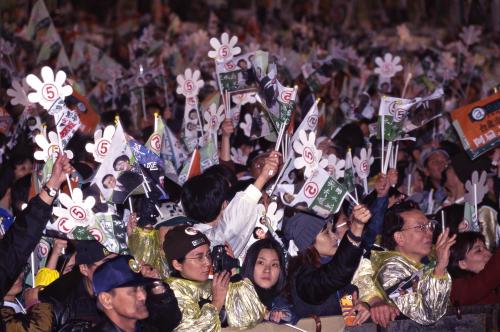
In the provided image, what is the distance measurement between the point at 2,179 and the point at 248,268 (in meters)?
3.18

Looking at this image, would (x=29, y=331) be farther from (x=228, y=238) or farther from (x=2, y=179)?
(x=2, y=179)

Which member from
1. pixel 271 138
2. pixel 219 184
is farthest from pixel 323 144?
pixel 219 184

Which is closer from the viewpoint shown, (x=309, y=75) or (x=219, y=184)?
(x=219, y=184)

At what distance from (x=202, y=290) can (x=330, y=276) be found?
73cm

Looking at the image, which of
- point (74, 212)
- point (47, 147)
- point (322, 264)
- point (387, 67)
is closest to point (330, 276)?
point (322, 264)

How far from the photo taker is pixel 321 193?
21.3 feet

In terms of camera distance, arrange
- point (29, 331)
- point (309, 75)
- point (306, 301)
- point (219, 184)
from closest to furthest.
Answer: point (29, 331), point (306, 301), point (219, 184), point (309, 75)

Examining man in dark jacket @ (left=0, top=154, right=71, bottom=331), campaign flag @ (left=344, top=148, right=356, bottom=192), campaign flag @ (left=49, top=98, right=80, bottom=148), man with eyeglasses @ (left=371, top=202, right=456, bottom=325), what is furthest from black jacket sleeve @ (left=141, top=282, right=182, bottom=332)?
campaign flag @ (left=344, top=148, right=356, bottom=192)

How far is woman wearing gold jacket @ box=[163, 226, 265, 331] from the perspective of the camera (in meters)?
5.38

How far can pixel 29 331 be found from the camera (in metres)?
4.83

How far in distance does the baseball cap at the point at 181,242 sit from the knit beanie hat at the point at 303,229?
81 centimetres

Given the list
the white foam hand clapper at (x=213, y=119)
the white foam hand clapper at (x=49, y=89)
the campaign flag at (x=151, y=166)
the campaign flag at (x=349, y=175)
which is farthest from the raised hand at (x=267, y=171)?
the white foam hand clapper at (x=213, y=119)

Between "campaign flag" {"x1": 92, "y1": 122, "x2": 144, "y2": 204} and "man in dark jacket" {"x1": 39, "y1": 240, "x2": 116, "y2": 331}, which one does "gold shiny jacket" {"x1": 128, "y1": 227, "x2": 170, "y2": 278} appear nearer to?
"campaign flag" {"x1": 92, "y1": 122, "x2": 144, "y2": 204}

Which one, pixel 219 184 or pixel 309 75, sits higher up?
pixel 309 75
